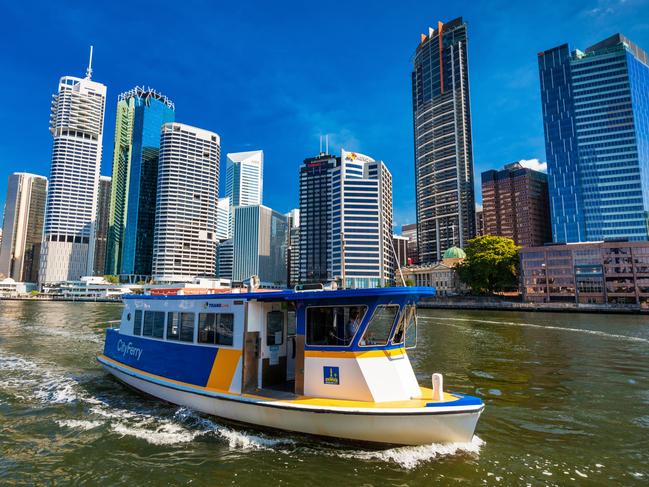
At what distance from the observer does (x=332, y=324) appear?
933cm

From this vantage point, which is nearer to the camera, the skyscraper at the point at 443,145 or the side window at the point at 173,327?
the side window at the point at 173,327

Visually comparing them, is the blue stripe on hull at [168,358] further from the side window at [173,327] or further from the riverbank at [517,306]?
the riverbank at [517,306]

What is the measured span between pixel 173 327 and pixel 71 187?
21399cm

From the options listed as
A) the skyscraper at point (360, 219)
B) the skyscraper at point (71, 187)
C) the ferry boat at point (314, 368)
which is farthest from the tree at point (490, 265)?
the skyscraper at point (71, 187)

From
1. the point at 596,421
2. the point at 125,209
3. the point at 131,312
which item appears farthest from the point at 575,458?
the point at 125,209

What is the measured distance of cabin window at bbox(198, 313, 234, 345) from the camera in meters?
10.5

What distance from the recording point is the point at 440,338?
98.1 ft

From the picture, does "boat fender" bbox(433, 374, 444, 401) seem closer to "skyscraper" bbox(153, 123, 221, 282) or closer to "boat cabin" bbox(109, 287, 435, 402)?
"boat cabin" bbox(109, 287, 435, 402)

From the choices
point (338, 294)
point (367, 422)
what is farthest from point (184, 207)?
Result: point (367, 422)

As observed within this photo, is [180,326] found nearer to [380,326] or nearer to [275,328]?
[275,328]

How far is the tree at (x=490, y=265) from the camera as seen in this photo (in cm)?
8444

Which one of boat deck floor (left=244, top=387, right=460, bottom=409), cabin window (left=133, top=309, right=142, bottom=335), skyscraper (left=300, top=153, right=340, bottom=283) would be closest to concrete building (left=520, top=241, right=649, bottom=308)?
boat deck floor (left=244, top=387, right=460, bottom=409)

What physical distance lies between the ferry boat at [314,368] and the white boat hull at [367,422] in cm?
2

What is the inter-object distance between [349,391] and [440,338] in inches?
909
